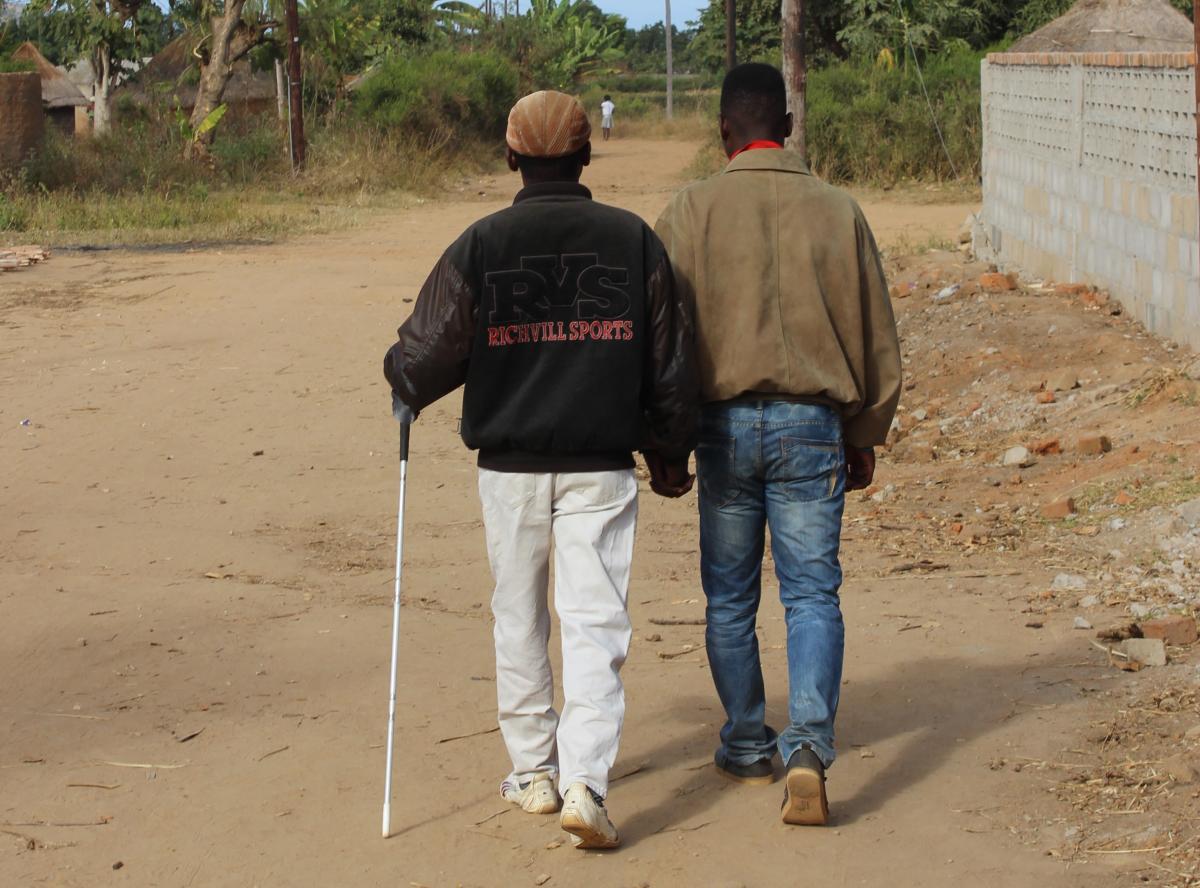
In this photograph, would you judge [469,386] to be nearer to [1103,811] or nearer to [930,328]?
[1103,811]

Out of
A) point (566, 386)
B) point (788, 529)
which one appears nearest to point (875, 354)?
point (788, 529)

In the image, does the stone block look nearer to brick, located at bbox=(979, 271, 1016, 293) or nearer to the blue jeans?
the blue jeans

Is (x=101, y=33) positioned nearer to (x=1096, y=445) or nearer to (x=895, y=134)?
(x=895, y=134)

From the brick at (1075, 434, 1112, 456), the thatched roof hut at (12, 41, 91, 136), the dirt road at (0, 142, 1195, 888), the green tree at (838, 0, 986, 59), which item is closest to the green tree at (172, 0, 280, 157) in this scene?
the green tree at (838, 0, 986, 59)

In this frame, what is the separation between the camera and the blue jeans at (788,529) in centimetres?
374

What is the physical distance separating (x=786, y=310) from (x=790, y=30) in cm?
1488

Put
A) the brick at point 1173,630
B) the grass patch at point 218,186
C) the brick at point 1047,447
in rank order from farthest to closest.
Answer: the grass patch at point 218,186 < the brick at point 1047,447 < the brick at point 1173,630

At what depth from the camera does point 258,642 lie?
5.51 m

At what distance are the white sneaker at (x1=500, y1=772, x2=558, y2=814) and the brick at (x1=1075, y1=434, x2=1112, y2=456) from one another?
479cm

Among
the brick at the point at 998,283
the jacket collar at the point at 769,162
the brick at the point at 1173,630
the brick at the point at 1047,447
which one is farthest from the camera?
the brick at the point at 998,283

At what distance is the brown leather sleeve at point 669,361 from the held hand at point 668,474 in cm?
12

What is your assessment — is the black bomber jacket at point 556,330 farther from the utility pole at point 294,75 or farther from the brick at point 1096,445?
the utility pole at point 294,75

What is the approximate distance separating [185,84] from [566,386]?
149 ft

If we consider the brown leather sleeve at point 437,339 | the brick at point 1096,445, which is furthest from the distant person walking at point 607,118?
the brown leather sleeve at point 437,339
